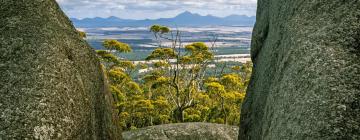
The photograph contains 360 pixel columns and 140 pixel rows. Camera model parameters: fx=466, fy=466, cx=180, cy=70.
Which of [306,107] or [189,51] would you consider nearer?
[306,107]

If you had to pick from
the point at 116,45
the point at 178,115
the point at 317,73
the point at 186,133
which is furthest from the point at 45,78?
the point at 116,45

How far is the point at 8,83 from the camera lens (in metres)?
8.30

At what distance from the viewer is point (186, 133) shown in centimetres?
1852

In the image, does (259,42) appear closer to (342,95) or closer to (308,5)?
(308,5)

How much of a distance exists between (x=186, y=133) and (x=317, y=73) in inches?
465

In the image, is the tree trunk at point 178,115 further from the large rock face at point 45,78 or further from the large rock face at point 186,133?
the large rock face at point 45,78

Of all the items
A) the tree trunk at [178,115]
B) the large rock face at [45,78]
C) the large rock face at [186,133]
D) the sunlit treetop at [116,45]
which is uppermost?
the large rock face at [45,78]

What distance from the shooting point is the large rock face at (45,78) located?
26.0 ft

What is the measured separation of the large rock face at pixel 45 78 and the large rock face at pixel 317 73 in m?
3.68

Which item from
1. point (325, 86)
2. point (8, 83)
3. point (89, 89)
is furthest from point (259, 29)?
point (8, 83)

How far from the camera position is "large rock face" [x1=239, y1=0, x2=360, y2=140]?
21.3 ft

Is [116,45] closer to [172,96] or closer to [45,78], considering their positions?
[172,96]

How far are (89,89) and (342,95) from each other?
5.52 m

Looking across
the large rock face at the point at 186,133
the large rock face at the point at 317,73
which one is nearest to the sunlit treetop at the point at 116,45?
the large rock face at the point at 186,133
